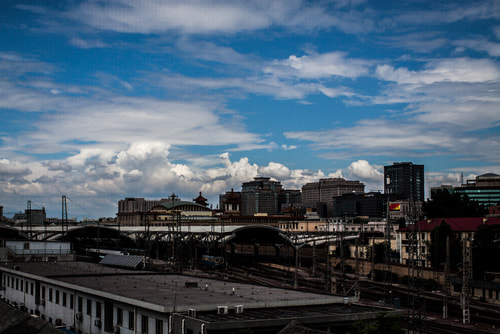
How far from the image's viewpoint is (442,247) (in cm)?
9031

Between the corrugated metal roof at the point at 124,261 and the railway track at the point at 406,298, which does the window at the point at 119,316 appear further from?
the corrugated metal roof at the point at 124,261

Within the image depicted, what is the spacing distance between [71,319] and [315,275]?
68.1 meters

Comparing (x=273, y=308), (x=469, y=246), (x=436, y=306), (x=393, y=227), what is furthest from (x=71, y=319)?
(x=393, y=227)

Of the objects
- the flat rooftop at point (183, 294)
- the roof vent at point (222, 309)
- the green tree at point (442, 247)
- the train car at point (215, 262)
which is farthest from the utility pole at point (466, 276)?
the train car at point (215, 262)

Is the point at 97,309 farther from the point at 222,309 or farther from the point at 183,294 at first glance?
the point at 222,309

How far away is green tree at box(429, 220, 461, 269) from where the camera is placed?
88.9m

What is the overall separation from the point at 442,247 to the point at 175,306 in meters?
75.2

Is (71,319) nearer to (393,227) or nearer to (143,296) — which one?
(143,296)

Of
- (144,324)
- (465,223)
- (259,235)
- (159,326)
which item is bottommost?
(259,235)

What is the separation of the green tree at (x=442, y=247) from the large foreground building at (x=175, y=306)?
60868 millimetres

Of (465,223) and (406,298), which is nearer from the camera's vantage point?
(406,298)

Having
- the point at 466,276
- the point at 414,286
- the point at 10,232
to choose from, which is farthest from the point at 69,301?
the point at 10,232

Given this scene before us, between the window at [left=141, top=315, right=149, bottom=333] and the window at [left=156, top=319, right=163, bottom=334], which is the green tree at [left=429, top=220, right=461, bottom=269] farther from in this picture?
the window at [left=156, top=319, right=163, bottom=334]

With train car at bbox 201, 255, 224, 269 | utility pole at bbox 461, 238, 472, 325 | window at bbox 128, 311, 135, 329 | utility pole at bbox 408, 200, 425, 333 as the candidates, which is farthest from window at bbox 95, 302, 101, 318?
train car at bbox 201, 255, 224, 269
